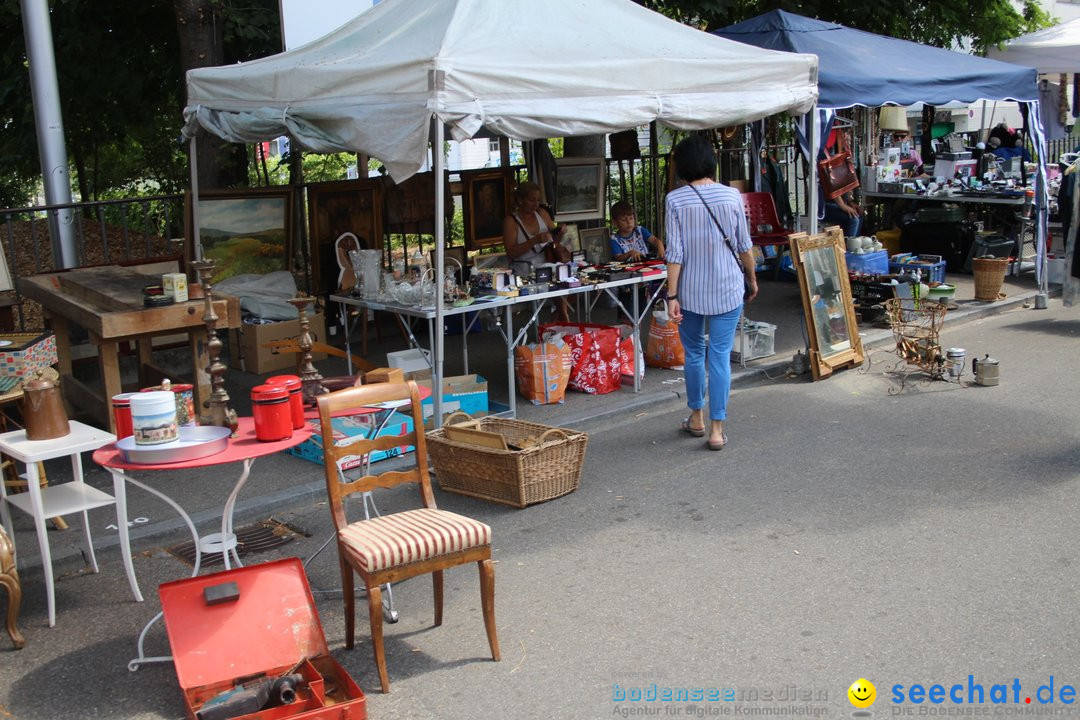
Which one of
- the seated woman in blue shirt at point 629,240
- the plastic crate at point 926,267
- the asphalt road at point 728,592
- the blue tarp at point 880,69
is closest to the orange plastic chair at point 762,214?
the plastic crate at point 926,267

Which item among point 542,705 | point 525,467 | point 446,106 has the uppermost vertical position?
point 446,106

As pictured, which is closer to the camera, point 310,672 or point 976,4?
point 310,672

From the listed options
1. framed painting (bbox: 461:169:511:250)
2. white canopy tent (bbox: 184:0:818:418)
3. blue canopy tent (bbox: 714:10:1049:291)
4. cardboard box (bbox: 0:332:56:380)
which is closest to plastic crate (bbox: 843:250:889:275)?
blue canopy tent (bbox: 714:10:1049:291)

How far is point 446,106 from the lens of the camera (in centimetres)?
614

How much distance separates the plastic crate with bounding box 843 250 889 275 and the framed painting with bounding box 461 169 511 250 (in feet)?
12.0

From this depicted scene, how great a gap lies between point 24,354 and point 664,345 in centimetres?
492

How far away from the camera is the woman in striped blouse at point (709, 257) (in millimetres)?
6680

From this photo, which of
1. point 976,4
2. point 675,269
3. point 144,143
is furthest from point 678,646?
point 976,4

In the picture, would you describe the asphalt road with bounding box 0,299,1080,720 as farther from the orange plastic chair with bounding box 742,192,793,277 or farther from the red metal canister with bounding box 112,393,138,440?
the orange plastic chair with bounding box 742,192,793,277

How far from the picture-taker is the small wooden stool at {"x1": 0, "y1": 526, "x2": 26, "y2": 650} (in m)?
4.33

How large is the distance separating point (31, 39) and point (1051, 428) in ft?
25.9

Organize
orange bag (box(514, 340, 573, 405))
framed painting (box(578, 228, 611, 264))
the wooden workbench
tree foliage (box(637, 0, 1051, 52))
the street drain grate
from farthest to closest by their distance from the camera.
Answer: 1. tree foliage (box(637, 0, 1051, 52))
2. framed painting (box(578, 228, 611, 264))
3. orange bag (box(514, 340, 573, 405))
4. the wooden workbench
5. the street drain grate

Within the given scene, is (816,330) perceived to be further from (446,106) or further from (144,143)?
(144,143)

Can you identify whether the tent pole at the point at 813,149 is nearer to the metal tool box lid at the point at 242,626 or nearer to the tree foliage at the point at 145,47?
the tree foliage at the point at 145,47
